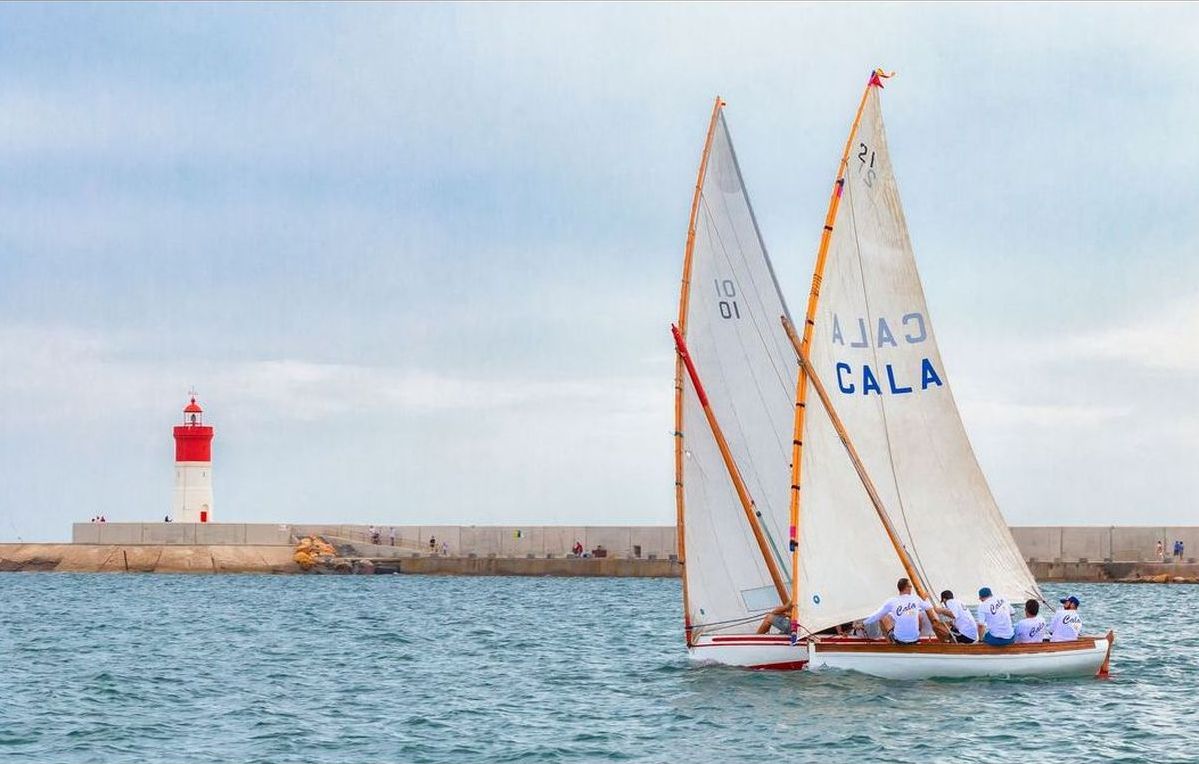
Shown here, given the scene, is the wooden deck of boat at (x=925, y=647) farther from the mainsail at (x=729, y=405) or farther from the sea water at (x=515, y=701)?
the mainsail at (x=729, y=405)

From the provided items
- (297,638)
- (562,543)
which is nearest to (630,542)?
(562,543)

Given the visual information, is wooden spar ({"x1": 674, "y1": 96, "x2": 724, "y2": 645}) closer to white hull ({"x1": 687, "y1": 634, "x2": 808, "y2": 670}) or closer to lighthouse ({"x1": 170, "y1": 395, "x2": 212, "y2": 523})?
white hull ({"x1": 687, "y1": 634, "x2": 808, "y2": 670})

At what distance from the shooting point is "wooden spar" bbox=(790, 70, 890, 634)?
2989cm

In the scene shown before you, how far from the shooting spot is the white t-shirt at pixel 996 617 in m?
31.1

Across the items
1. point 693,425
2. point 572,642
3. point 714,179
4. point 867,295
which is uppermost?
point 714,179

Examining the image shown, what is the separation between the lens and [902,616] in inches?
1190

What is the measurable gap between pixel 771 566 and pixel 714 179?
7513 millimetres

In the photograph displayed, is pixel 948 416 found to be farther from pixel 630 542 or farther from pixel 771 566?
pixel 630 542

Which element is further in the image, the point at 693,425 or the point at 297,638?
the point at 297,638

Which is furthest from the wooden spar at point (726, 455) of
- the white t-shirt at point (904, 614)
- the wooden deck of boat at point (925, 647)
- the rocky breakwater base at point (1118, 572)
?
the rocky breakwater base at point (1118, 572)

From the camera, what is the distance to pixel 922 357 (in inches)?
1257

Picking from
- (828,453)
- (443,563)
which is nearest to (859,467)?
(828,453)

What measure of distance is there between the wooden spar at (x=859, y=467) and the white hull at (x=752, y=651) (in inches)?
99.1

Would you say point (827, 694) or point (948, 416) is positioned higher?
point (948, 416)
